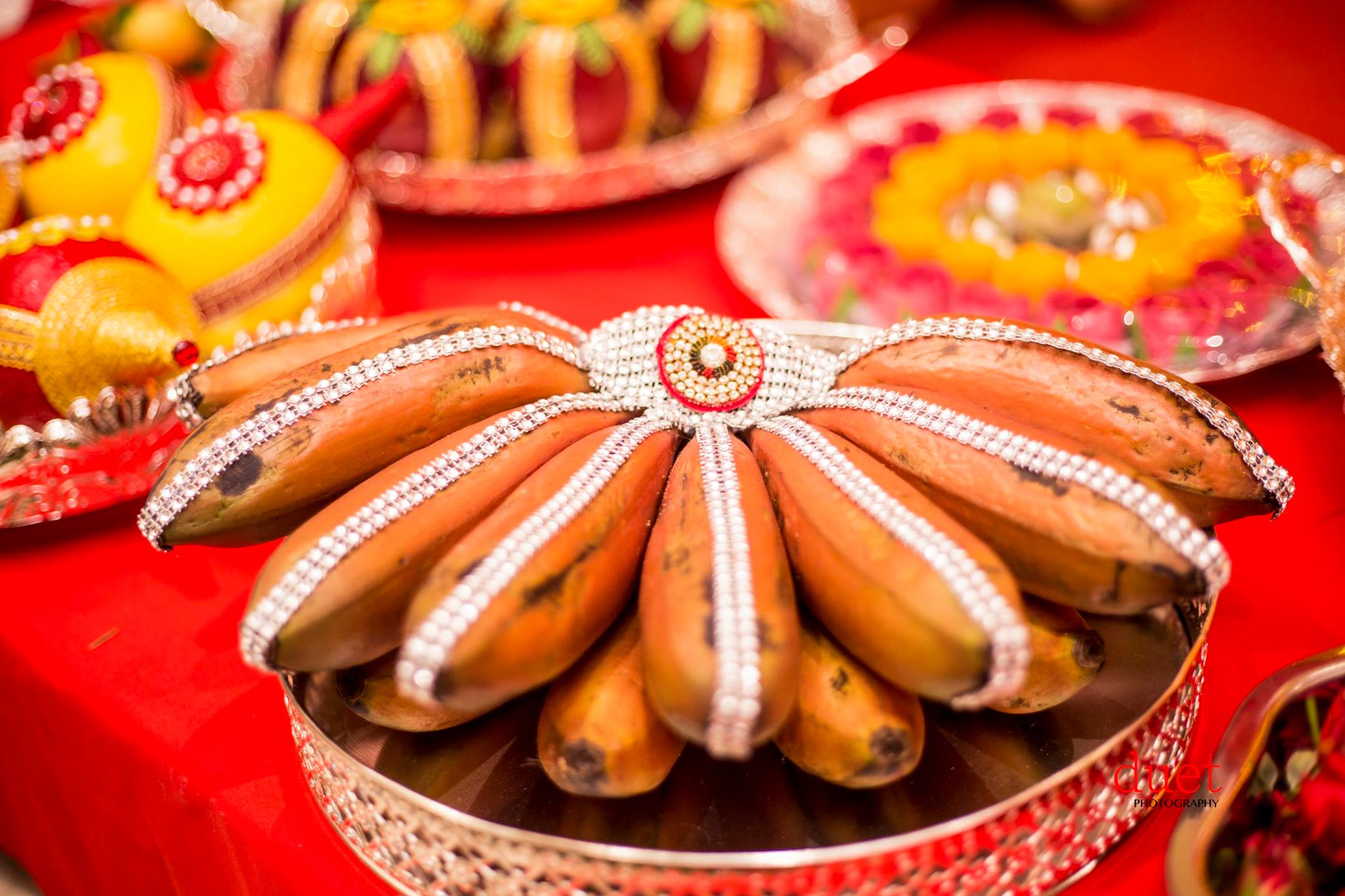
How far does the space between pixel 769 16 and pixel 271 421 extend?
764mm

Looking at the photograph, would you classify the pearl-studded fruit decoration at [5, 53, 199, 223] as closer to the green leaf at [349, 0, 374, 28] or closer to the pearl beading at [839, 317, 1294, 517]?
the green leaf at [349, 0, 374, 28]

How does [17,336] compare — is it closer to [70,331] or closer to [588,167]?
[70,331]

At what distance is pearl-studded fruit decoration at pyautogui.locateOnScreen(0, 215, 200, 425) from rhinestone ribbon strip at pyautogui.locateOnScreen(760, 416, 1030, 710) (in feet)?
1.45

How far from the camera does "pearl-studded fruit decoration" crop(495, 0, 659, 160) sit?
3.30 ft

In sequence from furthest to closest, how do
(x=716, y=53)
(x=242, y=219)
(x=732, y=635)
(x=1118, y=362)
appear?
(x=716, y=53) < (x=242, y=219) < (x=1118, y=362) < (x=732, y=635)

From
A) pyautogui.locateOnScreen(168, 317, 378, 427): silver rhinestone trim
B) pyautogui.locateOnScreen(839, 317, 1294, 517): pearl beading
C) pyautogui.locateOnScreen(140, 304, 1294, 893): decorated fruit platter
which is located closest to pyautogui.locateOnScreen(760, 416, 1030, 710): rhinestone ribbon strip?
pyautogui.locateOnScreen(140, 304, 1294, 893): decorated fruit platter

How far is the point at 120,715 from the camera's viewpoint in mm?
625

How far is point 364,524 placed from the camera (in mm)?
438

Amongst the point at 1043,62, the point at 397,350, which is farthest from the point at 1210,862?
Result: the point at 1043,62

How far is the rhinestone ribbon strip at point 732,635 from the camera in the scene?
37 centimetres

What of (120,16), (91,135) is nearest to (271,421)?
(91,135)

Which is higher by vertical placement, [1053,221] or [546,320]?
[546,320]

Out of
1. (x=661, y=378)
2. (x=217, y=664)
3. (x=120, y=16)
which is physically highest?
(x=661, y=378)

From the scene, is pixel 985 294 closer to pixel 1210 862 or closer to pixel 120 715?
pixel 1210 862
